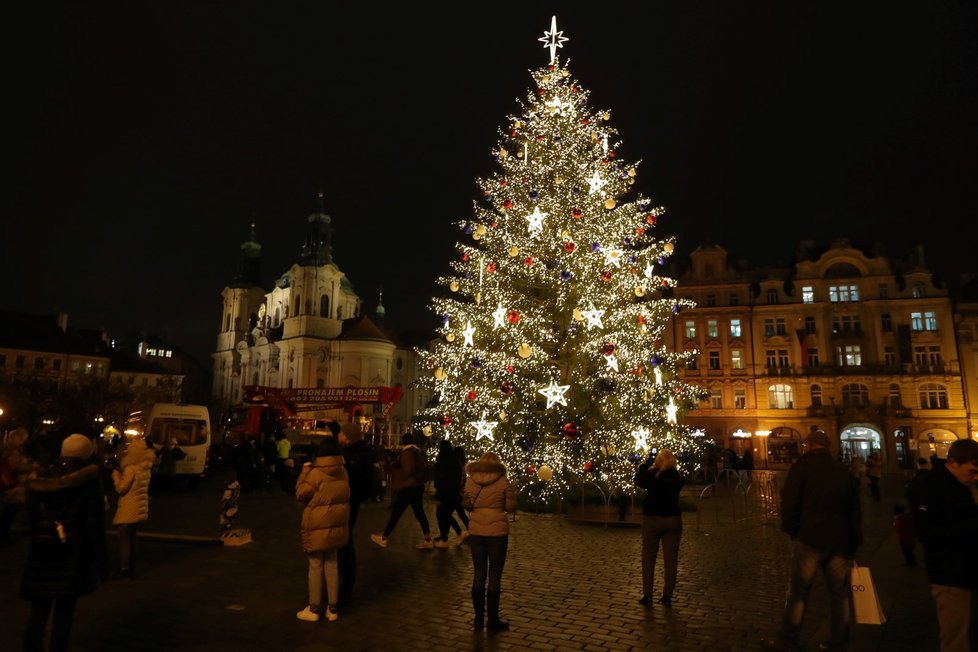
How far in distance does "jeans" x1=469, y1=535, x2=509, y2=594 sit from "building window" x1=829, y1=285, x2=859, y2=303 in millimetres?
52331

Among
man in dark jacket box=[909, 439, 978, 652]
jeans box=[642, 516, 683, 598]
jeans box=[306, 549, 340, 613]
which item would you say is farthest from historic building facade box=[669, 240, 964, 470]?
man in dark jacket box=[909, 439, 978, 652]

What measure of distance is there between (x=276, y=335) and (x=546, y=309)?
8594 centimetres

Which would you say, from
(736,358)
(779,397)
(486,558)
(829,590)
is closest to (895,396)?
(779,397)

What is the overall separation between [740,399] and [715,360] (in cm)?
352

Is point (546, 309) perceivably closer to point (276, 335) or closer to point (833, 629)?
point (833, 629)

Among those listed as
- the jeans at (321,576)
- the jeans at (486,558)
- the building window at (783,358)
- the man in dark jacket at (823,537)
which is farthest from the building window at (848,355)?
the jeans at (321,576)

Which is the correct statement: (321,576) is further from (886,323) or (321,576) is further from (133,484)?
(886,323)

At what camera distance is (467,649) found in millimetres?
6113

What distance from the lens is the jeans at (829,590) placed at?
19.8 ft

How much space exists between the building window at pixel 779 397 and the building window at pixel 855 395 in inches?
146

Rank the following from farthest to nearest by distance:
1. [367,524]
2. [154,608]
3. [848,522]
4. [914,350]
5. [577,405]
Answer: [914,350], [577,405], [367,524], [154,608], [848,522]

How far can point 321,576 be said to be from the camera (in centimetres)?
705

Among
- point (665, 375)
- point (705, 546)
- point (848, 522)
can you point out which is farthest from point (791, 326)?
point (848, 522)

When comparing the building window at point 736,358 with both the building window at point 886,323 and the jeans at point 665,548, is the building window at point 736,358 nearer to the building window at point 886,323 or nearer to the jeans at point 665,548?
the building window at point 886,323
